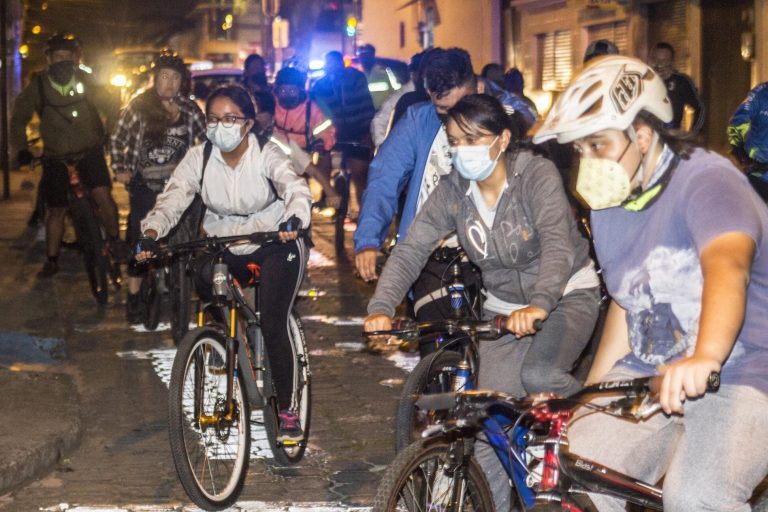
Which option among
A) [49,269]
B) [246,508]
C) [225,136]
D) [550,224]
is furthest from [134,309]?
[550,224]

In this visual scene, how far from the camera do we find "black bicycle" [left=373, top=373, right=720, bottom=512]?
3.71 m

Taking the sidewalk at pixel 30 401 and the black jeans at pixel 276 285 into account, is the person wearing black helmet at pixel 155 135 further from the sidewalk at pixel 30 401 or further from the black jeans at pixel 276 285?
the black jeans at pixel 276 285

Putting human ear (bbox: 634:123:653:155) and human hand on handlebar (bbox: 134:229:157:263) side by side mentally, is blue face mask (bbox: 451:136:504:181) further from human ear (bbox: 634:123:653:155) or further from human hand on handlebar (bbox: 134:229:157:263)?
human hand on handlebar (bbox: 134:229:157:263)

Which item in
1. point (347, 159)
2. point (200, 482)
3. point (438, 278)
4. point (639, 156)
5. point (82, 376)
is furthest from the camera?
point (347, 159)

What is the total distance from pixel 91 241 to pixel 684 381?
866 centimetres

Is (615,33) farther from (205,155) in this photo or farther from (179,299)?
(205,155)

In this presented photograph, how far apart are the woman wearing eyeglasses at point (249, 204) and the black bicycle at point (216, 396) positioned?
5.9 inches

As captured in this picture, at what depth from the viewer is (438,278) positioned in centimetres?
638

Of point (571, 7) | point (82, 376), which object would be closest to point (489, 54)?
point (571, 7)

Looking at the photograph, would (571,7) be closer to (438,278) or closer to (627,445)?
(438,278)

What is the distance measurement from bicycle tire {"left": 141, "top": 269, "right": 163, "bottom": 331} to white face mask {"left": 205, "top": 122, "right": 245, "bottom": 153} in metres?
3.76

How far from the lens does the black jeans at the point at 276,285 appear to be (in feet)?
21.0

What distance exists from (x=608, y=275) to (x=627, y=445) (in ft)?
1.74

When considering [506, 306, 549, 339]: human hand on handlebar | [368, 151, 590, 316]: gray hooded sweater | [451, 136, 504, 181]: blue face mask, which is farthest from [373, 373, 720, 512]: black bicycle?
[451, 136, 504, 181]: blue face mask
